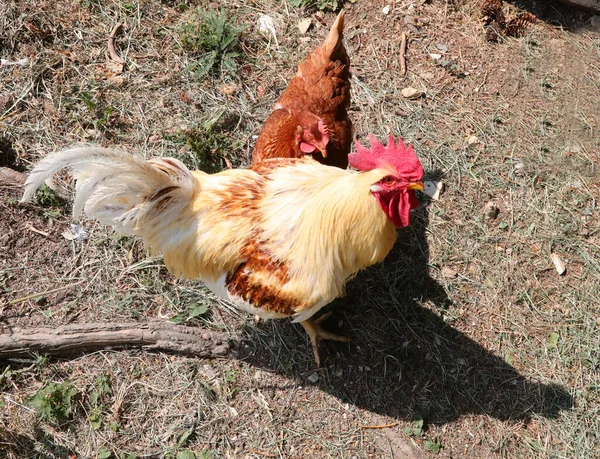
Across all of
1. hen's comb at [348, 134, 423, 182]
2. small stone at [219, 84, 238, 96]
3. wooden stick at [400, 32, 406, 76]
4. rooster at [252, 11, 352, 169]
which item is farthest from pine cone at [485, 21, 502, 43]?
hen's comb at [348, 134, 423, 182]

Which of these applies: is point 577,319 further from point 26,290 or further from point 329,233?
point 26,290

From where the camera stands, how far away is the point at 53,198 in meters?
3.78

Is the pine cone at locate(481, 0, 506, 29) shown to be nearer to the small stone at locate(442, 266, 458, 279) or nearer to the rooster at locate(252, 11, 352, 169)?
the rooster at locate(252, 11, 352, 169)

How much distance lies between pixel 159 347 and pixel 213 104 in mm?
2181

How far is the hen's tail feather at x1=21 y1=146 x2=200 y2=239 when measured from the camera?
229cm

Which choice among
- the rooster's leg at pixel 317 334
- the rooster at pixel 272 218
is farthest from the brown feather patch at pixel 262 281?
the rooster's leg at pixel 317 334

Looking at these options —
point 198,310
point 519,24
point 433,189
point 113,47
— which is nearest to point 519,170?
point 433,189

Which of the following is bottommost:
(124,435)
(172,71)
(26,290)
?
(124,435)

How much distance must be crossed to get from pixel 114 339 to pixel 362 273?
1885 mm

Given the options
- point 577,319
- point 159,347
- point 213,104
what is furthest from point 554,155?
point 159,347

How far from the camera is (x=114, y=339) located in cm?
339

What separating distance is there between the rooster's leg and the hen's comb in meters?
1.29

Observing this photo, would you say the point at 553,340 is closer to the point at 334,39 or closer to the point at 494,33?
the point at 334,39

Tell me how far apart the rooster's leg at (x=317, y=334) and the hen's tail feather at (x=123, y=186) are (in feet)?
4.01
